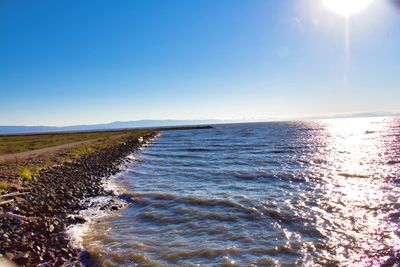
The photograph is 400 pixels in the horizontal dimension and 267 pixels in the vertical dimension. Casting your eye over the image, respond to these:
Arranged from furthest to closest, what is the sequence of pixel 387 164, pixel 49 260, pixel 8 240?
pixel 387 164 < pixel 8 240 < pixel 49 260

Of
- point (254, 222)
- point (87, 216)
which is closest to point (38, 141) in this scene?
point (87, 216)

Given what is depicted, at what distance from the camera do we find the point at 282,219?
1305cm

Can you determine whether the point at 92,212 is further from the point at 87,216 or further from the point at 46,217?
the point at 46,217

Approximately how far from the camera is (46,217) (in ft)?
41.6

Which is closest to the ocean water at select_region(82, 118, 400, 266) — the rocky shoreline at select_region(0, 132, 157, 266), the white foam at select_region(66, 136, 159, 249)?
the white foam at select_region(66, 136, 159, 249)

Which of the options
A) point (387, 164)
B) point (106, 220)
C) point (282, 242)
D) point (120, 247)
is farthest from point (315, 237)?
point (387, 164)

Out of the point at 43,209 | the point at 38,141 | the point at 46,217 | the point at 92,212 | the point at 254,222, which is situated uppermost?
the point at 38,141

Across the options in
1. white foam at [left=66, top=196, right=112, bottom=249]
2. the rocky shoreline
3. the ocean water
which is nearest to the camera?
the rocky shoreline

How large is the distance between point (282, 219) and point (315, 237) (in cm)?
216

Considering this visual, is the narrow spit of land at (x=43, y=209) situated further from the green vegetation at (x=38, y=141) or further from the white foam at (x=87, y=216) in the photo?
the green vegetation at (x=38, y=141)

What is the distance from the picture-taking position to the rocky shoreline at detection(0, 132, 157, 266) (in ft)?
29.0

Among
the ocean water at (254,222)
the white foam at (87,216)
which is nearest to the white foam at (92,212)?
the white foam at (87,216)

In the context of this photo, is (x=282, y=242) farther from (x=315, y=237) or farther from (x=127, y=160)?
(x=127, y=160)

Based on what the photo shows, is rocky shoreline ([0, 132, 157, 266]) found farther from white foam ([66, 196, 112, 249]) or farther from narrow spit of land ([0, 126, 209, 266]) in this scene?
white foam ([66, 196, 112, 249])
